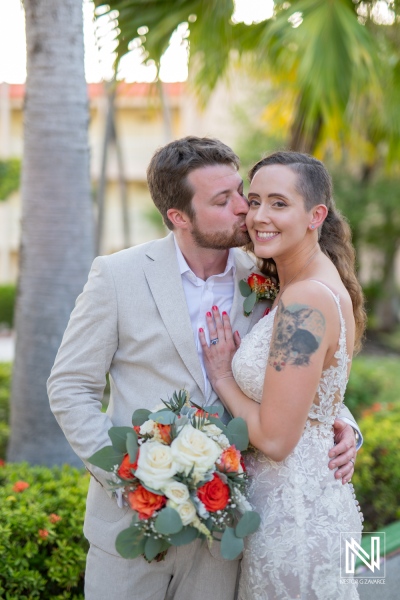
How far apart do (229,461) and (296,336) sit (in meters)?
0.47

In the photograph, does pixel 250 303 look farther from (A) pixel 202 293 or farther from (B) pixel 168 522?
(B) pixel 168 522

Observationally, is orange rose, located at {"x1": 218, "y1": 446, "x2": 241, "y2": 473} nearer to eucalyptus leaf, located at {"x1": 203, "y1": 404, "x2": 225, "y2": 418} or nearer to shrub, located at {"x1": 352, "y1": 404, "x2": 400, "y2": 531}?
eucalyptus leaf, located at {"x1": 203, "y1": 404, "x2": 225, "y2": 418}

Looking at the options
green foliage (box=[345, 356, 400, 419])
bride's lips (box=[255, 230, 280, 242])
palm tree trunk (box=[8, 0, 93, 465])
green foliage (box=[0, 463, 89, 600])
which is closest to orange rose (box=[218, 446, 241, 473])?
bride's lips (box=[255, 230, 280, 242])

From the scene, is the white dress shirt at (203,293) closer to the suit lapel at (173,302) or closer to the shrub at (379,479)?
the suit lapel at (173,302)

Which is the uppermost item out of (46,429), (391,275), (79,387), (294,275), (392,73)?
(392,73)

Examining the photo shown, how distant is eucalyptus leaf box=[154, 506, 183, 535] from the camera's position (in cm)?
207

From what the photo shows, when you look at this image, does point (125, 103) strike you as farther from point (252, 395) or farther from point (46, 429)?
point (252, 395)

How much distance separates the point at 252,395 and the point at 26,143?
2.51 metres

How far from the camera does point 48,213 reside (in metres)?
4.18

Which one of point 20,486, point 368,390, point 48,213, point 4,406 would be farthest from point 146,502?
point 368,390

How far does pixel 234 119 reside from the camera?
600 inches

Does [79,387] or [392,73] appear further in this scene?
[392,73]

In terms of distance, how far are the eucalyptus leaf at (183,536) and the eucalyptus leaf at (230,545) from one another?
0.35 feet

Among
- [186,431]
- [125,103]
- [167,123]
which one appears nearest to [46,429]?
[186,431]
